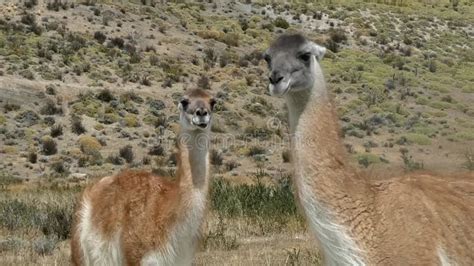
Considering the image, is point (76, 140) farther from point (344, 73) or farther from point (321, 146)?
point (321, 146)

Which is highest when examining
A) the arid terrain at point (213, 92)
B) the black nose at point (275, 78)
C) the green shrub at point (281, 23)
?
the black nose at point (275, 78)

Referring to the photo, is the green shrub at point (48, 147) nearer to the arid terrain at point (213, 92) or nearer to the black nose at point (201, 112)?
the arid terrain at point (213, 92)

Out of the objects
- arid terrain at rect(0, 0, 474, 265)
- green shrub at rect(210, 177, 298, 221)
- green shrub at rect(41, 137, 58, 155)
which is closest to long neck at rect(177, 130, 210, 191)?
arid terrain at rect(0, 0, 474, 265)

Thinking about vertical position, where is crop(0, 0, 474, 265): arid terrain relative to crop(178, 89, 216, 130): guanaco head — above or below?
below

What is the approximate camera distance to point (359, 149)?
3297cm

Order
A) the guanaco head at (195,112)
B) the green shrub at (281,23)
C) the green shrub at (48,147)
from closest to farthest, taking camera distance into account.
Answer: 1. the guanaco head at (195,112)
2. the green shrub at (48,147)
3. the green shrub at (281,23)

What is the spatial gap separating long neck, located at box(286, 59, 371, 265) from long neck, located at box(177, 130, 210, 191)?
9.55 ft

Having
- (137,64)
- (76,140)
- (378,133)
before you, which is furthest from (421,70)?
(76,140)

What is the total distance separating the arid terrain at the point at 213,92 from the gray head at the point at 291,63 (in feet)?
18.8

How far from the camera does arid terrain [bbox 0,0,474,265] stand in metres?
12.9

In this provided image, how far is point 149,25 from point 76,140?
17.7m

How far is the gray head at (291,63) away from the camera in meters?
4.65

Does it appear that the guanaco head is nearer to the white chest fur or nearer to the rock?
the white chest fur

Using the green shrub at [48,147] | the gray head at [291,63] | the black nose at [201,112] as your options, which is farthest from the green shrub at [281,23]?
the gray head at [291,63]
